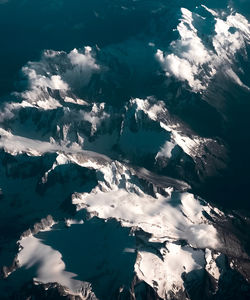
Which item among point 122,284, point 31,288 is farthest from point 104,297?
point 31,288

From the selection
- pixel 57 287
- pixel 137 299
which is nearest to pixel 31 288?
pixel 57 287

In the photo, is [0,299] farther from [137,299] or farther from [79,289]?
[137,299]

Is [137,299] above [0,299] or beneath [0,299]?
above

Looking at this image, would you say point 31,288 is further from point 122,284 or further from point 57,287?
point 122,284

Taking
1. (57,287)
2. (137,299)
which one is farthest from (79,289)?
(137,299)

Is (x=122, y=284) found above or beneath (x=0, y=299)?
above

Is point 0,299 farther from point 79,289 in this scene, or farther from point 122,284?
point 122,284

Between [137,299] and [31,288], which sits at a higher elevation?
[137,299]
